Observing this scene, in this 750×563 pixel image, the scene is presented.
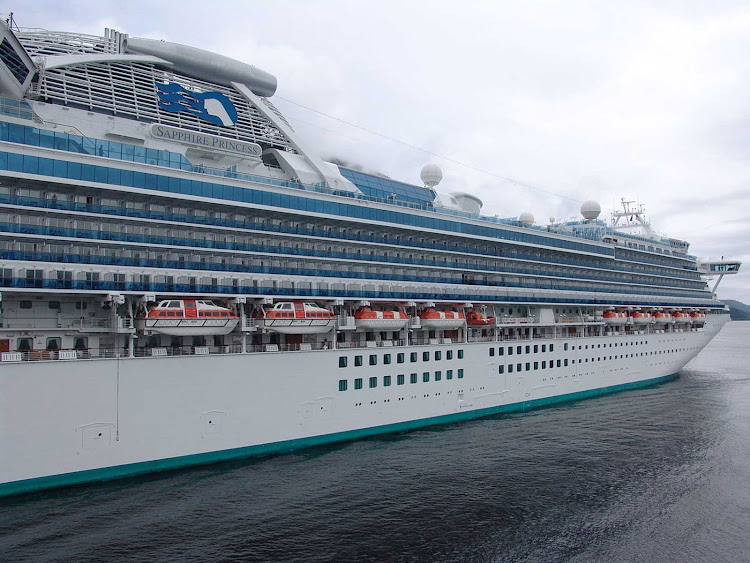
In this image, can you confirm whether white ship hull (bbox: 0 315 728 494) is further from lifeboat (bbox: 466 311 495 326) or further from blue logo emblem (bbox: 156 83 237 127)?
blue logo emblem (bbox: 156 83 237 127)

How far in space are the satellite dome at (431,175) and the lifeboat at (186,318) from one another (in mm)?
21807

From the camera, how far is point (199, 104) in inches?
1144

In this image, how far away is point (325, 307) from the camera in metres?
29.3

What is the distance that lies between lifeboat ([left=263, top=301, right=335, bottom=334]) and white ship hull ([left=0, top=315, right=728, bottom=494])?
48.2 inches

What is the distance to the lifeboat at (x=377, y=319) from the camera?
29609 millimetres

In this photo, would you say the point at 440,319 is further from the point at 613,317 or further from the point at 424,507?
the point at 613,317

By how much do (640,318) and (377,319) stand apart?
104ft

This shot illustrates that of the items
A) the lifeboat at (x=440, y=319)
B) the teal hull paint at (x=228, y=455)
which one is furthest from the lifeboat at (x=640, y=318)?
the lifeboat at (x=440, y=319)

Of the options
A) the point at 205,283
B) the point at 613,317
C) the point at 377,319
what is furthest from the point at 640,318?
the point at 205,283

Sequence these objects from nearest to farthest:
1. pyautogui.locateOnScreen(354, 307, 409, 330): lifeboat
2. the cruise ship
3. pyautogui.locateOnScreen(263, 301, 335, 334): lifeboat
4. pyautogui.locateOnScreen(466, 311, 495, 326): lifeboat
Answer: the cruise ship < pyautogui.locateOnScreen(263, 301, 335, 334): lifeboat < pyautogui.locateOnScreen(354, 307, 409, 330): lifeboat < pyautogui.locateOnScreen(466, 311, 495, 326): lifeboat

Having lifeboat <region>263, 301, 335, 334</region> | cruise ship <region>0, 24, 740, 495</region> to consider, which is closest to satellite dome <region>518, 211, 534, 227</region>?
cruise ship <region>0, 24, 740, 495</region>

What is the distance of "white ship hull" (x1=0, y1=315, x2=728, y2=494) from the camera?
65.6ft

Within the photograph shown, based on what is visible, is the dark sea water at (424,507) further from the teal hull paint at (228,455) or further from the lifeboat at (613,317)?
the lifeboat at (613,317)

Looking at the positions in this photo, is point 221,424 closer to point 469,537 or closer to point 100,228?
point 100,228
